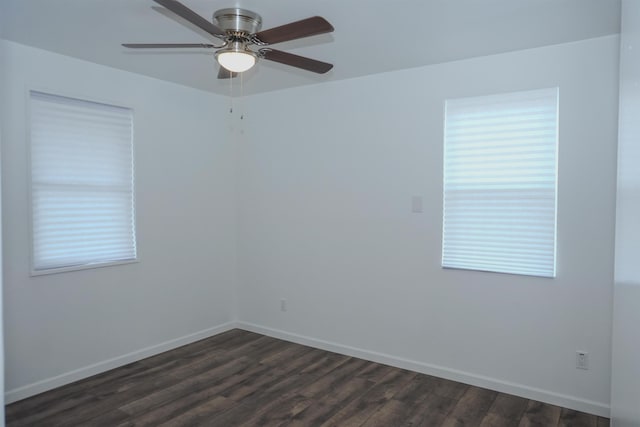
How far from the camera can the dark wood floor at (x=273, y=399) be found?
2779 mm

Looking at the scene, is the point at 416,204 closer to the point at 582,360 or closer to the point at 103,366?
the point at 582,360

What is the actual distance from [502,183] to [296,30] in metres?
1.96

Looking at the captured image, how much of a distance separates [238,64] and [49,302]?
7.66 feet

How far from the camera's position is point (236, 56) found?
2.35 metres

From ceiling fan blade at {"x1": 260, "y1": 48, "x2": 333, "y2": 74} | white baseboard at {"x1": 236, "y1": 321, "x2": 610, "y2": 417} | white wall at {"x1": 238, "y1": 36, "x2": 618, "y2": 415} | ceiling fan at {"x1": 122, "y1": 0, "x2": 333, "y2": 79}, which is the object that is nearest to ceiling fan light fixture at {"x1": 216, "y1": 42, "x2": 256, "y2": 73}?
ceiling fan at {"x1": 122, "y1": 0, "x2": 333, "y2": 79}

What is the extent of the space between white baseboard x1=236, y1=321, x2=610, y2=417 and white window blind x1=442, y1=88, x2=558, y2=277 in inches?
33.6

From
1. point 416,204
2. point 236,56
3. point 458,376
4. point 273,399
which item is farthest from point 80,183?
point 458,376

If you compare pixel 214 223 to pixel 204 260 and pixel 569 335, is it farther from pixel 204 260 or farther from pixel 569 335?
pixel 569 335

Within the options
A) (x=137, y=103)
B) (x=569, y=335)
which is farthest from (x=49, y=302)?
(x=569, y=335)

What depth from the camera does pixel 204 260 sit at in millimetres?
4367

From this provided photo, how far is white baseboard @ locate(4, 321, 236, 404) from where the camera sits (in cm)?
302

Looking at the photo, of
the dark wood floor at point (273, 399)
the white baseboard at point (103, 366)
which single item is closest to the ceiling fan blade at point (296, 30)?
the dark wood floor at point (273, 399)

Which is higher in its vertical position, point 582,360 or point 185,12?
point 185,12

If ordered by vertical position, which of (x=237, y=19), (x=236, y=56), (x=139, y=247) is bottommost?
(x=139, y=247)
